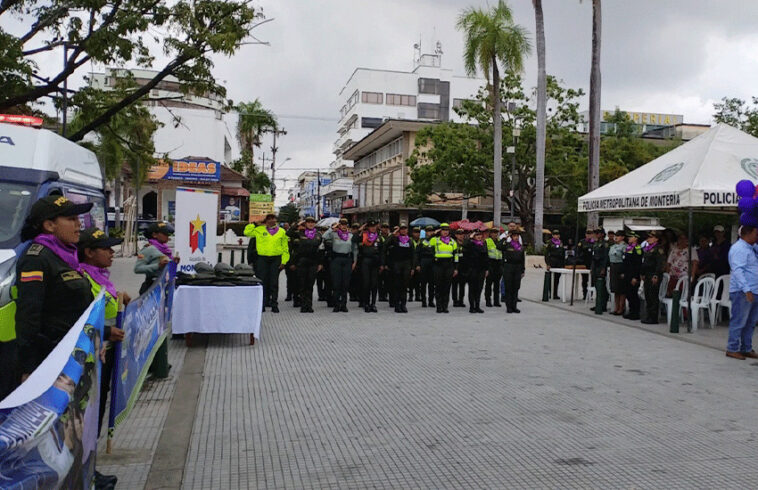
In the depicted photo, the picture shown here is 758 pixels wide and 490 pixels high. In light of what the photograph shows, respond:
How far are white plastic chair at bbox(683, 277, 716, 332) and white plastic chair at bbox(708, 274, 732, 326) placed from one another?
0.20ft

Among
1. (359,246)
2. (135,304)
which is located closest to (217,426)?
(135,304)

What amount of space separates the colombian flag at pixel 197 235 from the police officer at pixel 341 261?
2.72m

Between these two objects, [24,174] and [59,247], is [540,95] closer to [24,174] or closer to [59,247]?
[24,174]

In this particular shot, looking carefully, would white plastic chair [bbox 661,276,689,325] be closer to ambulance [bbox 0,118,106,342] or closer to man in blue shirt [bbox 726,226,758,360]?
man in blue shirt [bbox 726,226,758,360]

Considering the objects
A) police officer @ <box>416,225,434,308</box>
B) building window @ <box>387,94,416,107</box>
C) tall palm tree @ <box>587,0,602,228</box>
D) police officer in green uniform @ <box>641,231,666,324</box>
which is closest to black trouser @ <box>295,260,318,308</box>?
police officer @ <box>416,225,434,308</box>

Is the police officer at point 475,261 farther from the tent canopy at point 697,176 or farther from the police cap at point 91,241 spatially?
the police cap at point 91,241

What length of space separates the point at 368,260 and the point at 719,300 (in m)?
6.80

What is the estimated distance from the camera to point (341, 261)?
42.4 ft

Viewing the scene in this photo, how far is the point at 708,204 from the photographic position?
10641 millimetres

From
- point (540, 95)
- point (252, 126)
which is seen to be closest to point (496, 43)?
point (540, 95)

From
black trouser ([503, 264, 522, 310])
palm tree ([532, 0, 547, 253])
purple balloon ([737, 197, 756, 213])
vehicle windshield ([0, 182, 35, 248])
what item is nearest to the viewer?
vehicle windshield ([0, 182, 35, 248])

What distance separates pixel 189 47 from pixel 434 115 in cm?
6315

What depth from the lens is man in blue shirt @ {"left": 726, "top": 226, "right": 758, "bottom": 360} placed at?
28.8 ft

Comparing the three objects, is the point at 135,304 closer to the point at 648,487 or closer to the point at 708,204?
the point at 648,487
